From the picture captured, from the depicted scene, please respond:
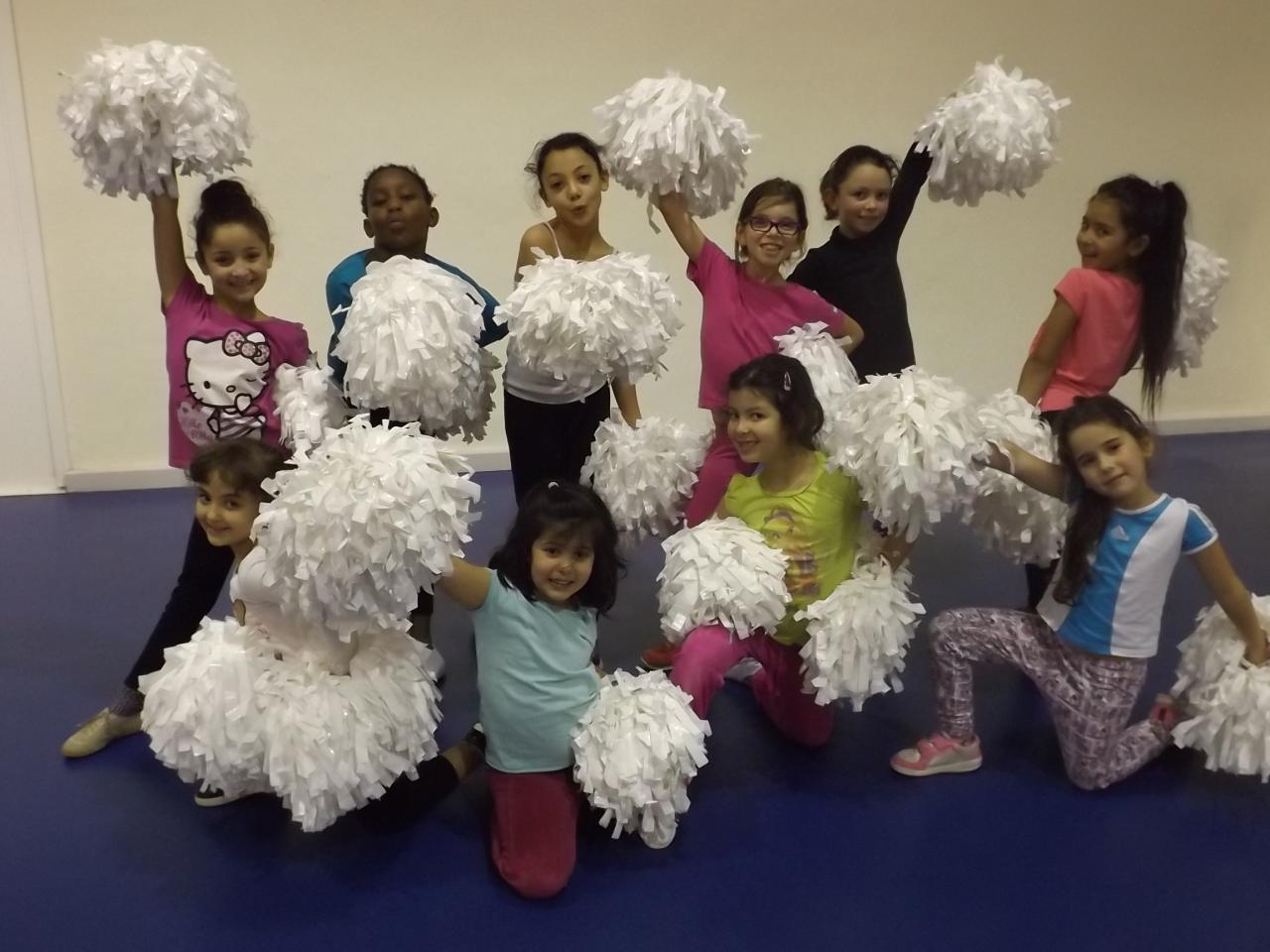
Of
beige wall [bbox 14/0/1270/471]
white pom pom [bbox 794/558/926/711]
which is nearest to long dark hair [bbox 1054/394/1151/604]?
white pom pom [bbox 794/558/926/711]

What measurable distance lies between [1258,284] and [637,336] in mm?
3842

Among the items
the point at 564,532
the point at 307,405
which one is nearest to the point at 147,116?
the point at 307,405

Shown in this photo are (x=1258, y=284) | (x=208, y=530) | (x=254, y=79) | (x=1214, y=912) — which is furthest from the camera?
(x=1258, y=284)

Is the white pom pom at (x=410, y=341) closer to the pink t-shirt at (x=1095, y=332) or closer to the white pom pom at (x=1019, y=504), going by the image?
the white pom pom at (x=1019, y=504)

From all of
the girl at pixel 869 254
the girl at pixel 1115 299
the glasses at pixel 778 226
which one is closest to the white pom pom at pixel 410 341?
the glasses at pixel 778 226

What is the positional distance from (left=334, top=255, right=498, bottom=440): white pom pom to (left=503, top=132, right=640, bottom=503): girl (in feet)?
0.51

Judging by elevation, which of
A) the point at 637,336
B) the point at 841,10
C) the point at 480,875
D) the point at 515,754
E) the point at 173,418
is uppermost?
the point at 841,10

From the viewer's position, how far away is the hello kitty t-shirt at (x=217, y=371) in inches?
71.6

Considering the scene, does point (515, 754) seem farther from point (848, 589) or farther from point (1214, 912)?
point (1214, 912)

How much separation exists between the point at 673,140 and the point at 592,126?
1.86 meters

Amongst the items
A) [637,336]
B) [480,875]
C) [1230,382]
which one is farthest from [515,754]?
[1230,382]

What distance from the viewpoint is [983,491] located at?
6.44 feet

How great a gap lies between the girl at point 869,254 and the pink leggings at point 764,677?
692mm

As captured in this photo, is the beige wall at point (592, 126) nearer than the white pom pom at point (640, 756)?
No
